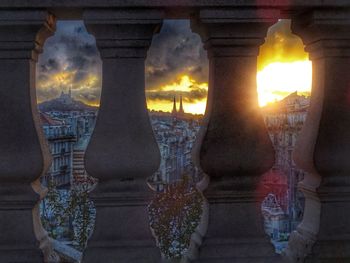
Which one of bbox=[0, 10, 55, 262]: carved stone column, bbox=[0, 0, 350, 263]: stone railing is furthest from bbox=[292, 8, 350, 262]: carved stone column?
bbox=[0, 10, 55, 262]: carved stone column

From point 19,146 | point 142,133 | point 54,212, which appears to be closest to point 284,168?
point 142,133

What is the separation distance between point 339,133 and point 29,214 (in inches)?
77.0

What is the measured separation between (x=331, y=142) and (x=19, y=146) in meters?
1.89

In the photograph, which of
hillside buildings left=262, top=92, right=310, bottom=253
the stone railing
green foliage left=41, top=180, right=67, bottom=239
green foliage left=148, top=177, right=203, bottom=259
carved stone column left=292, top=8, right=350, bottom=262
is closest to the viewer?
the stone railing

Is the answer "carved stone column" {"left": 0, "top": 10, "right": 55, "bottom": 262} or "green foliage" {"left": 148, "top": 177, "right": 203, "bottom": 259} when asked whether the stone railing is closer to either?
"carved stone column" {"left": 0, "top": 10, "right": 55, "bottom": 262}

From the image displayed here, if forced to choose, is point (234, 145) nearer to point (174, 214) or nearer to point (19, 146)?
point (19, 146)

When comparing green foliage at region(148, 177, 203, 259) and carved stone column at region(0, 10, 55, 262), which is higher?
carved stone column at region(0, 10, 55, 262)

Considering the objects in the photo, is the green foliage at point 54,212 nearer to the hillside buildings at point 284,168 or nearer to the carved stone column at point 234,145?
the hillside buildings at point 284,168

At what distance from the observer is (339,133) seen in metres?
3.34

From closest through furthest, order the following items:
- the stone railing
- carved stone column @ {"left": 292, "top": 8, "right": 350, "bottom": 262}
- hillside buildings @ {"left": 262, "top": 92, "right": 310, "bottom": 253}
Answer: the stone railing → carved stone column @ {"left": 292, "top": 8, "right": 350, "bottom": 262} → hillside buildings @ {"left": 262, "top": 92, "right": 310, "bottom": 253}

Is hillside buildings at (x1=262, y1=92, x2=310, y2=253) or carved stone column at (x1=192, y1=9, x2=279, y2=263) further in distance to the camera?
hillside buildings at (x1=262, y1=92, x2=310, y2=253)

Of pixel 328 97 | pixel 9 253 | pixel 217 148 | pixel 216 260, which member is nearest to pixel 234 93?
pixel 217 148

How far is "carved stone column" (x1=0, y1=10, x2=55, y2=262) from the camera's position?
309 centimetres

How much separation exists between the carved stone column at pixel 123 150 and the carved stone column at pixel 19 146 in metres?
0.31
